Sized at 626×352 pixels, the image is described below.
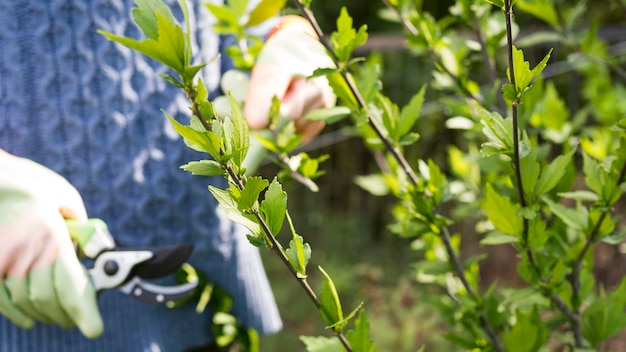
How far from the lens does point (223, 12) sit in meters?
0.87

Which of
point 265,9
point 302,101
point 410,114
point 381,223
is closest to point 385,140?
point 410,114

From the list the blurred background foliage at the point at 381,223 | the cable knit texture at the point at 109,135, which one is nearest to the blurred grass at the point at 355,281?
the blurred background foliage at the point at 381,223

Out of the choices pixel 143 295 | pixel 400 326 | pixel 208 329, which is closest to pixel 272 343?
pixel 400 326

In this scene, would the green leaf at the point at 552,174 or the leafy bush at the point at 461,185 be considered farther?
the green leaf at the point at 552,174

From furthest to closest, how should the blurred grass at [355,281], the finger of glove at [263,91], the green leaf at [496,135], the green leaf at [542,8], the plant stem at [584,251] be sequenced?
the blurred grass at [355,281]
the green leaf at [542,8]
the finger of glove at [263,91]
the plant stem at [584,251]
the green leaf at [496,135]

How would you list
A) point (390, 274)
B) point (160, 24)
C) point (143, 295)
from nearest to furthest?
point (160, 24) < point (143, 295) < point (390, 274)

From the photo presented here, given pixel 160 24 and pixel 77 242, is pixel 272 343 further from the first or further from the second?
pixel 160 24

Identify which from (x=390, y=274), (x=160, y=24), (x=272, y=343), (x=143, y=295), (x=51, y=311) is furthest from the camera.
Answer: (x=390, y=274)

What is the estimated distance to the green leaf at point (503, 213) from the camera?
0.71 meters

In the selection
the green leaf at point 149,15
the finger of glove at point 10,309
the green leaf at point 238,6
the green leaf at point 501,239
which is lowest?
the finger of glove at point 10,309

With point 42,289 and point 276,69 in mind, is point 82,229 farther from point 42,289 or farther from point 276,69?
point 276,69

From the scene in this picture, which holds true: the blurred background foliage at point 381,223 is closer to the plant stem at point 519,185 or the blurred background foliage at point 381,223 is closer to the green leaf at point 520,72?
the plant stem at point 519,185

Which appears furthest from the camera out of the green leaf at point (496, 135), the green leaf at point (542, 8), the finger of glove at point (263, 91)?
the green leaf at point (542, 8)

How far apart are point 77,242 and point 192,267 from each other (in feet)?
0.73
